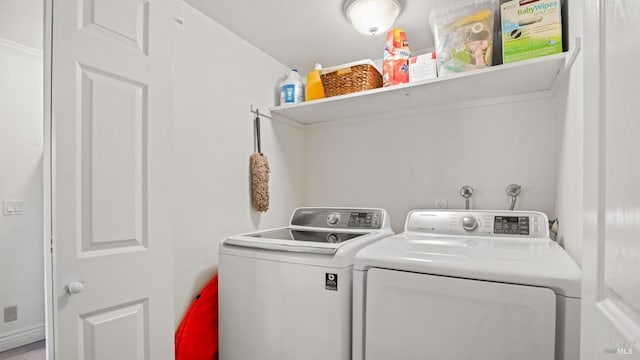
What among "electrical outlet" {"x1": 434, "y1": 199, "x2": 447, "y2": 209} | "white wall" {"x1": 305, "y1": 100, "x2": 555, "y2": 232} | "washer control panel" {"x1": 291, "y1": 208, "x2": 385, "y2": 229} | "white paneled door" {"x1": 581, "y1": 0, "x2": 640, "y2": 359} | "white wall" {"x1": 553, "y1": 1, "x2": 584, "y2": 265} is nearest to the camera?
→ "white paneled door" {"x1": 581, "y1": 0, "x2": 640, "y2": 359}

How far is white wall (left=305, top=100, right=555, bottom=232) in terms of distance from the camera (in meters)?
1.83

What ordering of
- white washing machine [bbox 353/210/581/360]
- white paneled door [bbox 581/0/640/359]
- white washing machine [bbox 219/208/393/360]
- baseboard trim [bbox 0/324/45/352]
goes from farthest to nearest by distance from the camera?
1. baseboard trim [bbox 0/324/45/352]
2. white washing machine [bbox 219/208/393/360]
3. white washing machine [bbox 353/210/581/360]
4. white paneled door [bbox 581/0/640/359]

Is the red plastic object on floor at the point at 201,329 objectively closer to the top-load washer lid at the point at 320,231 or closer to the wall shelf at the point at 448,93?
the top-load washer lid at the point at 320,231

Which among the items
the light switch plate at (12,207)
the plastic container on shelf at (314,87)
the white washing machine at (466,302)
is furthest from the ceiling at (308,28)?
the light switch plate at (12,207)

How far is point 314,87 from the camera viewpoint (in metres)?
2.12

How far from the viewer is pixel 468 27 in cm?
156

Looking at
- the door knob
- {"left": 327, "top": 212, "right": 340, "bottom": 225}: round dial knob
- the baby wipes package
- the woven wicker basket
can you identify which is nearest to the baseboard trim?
the door knob

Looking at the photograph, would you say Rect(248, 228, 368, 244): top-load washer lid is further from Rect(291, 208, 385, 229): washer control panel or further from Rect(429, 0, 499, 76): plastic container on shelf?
Rect(429, 0, 499, 76): plastic container on shelf

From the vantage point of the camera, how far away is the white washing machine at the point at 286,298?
1.32m

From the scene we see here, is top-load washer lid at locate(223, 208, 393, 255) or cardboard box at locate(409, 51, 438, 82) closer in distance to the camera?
top-load washer lid at locate(223, 208, 393, 255)

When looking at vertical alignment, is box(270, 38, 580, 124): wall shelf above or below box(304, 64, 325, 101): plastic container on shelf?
below

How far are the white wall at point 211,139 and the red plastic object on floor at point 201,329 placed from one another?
0.06 m

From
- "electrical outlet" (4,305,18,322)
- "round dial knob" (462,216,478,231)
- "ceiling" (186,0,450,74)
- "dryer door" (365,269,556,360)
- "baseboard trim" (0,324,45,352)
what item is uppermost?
"ceiling" (186,0,450,74)

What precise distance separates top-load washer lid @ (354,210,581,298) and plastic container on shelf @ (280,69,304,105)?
→ 1127 mm
